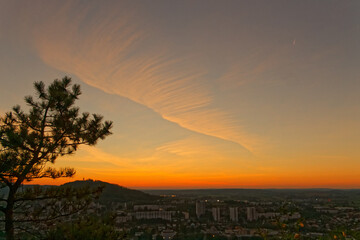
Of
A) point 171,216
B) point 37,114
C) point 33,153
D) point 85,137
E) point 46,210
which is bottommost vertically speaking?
point 171,216

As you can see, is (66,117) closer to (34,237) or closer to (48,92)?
(48,92)

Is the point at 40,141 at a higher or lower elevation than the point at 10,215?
higher

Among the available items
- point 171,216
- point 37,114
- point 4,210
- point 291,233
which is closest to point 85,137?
point 37,114

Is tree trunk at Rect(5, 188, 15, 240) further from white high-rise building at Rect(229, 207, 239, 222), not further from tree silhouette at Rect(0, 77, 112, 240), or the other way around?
white high-rise building at Rect(229, 207, 239, 222)

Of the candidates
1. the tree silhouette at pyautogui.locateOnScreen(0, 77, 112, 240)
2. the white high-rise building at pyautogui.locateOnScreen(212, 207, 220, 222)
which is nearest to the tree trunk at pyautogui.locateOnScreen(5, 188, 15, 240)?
the tree silhouette at pyautogui.locateOnScreen(0, 77, 112, 240)

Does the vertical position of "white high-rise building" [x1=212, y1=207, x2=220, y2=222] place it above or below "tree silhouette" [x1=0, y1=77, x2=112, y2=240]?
below

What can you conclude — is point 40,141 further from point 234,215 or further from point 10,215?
point 234,215

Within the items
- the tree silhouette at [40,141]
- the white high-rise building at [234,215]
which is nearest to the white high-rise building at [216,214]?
the white high-rise building at [234,215]

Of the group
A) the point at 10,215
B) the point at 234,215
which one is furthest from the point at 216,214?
the point at 10,215
